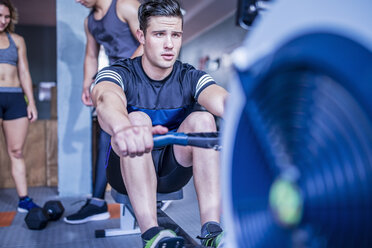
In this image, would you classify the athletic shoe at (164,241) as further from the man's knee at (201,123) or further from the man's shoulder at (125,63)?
the man's shoulder at (125,63)

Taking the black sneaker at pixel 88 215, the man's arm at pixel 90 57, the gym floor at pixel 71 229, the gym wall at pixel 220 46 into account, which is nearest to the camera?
the gym floor at pixel 71 229

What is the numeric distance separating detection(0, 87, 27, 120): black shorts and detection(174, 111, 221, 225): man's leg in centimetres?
154

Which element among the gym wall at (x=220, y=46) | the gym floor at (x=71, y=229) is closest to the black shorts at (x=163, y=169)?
the gym floor at (x=71, y=229)

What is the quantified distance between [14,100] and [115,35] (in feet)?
2.76

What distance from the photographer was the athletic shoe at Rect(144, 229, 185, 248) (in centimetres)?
105

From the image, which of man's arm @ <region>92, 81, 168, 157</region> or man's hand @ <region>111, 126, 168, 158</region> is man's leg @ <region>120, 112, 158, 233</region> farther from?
man's hand @ <region>111, 126, 168, 158</region>

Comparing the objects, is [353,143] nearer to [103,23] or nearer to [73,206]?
[103,23]

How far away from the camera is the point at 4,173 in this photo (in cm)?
326

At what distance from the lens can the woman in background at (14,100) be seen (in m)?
2.38

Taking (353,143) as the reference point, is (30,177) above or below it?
below

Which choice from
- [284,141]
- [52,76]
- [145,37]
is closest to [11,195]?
[145,37]

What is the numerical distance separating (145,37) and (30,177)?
241 centimetres

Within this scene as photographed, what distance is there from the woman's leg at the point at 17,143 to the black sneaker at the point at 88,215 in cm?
47

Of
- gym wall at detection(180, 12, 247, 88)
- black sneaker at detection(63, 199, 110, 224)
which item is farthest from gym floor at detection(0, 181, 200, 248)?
gym wall at detection(180, 12, 247, 88)
